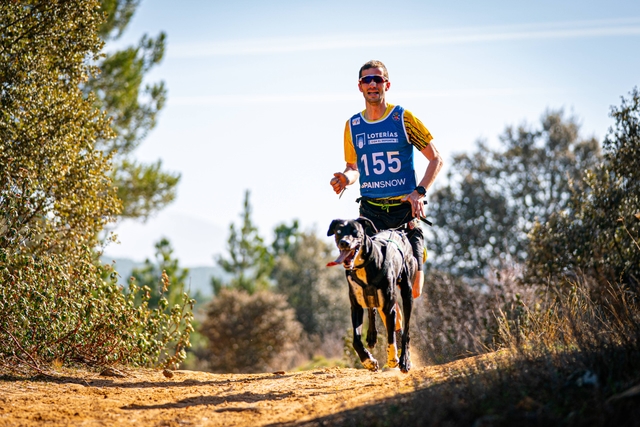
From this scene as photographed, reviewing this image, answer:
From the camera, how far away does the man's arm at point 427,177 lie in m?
7.01

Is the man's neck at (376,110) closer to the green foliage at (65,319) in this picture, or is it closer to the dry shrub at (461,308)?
the green foliage at (65,319)

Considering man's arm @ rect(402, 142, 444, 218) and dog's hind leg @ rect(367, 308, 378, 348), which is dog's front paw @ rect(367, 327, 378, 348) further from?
man's arm @ rect(402, 142, 444, 218)

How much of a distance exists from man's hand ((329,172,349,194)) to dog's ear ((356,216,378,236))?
0.53 meters

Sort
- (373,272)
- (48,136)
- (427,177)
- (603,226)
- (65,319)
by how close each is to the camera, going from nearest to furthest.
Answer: (373,272)
(427,177)
(65,319)
(48,136)
(603,226)

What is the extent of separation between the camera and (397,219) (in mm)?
7402

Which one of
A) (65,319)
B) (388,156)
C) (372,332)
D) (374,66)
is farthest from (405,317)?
(65,319)

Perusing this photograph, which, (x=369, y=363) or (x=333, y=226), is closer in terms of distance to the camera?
(x=333, y=226)

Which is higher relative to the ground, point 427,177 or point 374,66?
point 374,66

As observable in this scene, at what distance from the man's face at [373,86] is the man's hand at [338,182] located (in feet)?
3.16

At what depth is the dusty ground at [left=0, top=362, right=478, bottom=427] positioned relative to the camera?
565 cm

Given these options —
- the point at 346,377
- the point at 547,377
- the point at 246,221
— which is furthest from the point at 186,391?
the point at 246,221

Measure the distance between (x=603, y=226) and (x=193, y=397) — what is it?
26.8 ft

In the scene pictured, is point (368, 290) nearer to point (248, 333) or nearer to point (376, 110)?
point (376, 110)

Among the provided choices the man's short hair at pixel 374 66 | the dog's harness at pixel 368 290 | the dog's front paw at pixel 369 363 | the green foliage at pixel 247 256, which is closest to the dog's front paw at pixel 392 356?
the dog's front paw at pixel 369 363
